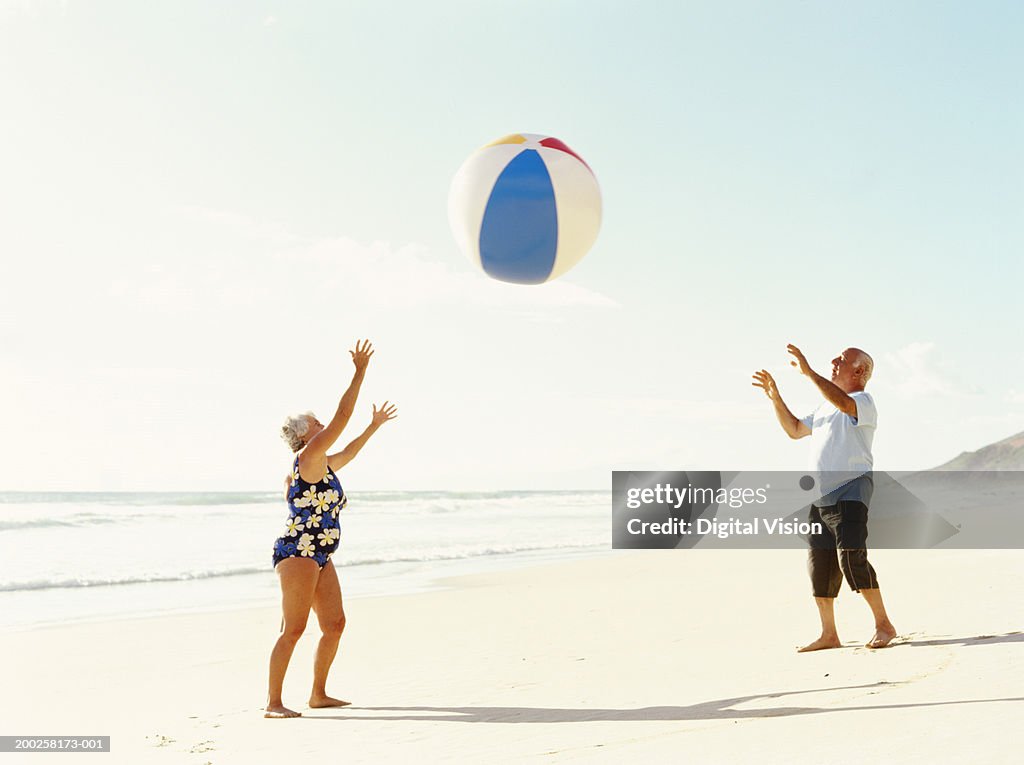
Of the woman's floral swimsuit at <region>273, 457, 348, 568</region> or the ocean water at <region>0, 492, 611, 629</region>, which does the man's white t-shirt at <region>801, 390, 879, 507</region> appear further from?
the ocean water at <region>0, 492, 611, 629</region>

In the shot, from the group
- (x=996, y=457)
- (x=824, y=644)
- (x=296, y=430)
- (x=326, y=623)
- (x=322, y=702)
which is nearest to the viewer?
(x=296, y=430)

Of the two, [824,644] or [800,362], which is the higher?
[800,362]

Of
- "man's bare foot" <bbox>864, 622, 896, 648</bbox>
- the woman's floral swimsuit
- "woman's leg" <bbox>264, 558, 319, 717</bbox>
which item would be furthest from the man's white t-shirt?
"woman's leg" <bbox>264, 558, 319, 717</bbox>

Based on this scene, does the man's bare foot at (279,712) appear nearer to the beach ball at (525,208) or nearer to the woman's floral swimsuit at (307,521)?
the woman's floral swimsuit at (307,521)

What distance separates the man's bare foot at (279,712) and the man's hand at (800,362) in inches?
122

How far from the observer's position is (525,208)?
19.6 feet

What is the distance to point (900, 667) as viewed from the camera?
491cm

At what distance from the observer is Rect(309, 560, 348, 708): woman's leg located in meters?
4.63

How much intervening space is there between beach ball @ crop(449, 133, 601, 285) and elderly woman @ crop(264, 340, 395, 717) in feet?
5.68

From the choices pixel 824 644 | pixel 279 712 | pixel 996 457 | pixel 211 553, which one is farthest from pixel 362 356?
pixel 996 457

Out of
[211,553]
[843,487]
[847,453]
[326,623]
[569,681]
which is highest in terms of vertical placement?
[847,453]

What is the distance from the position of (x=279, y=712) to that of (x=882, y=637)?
331 cm

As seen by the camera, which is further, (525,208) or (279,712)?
(525,208)

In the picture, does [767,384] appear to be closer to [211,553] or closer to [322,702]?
[322,702]
